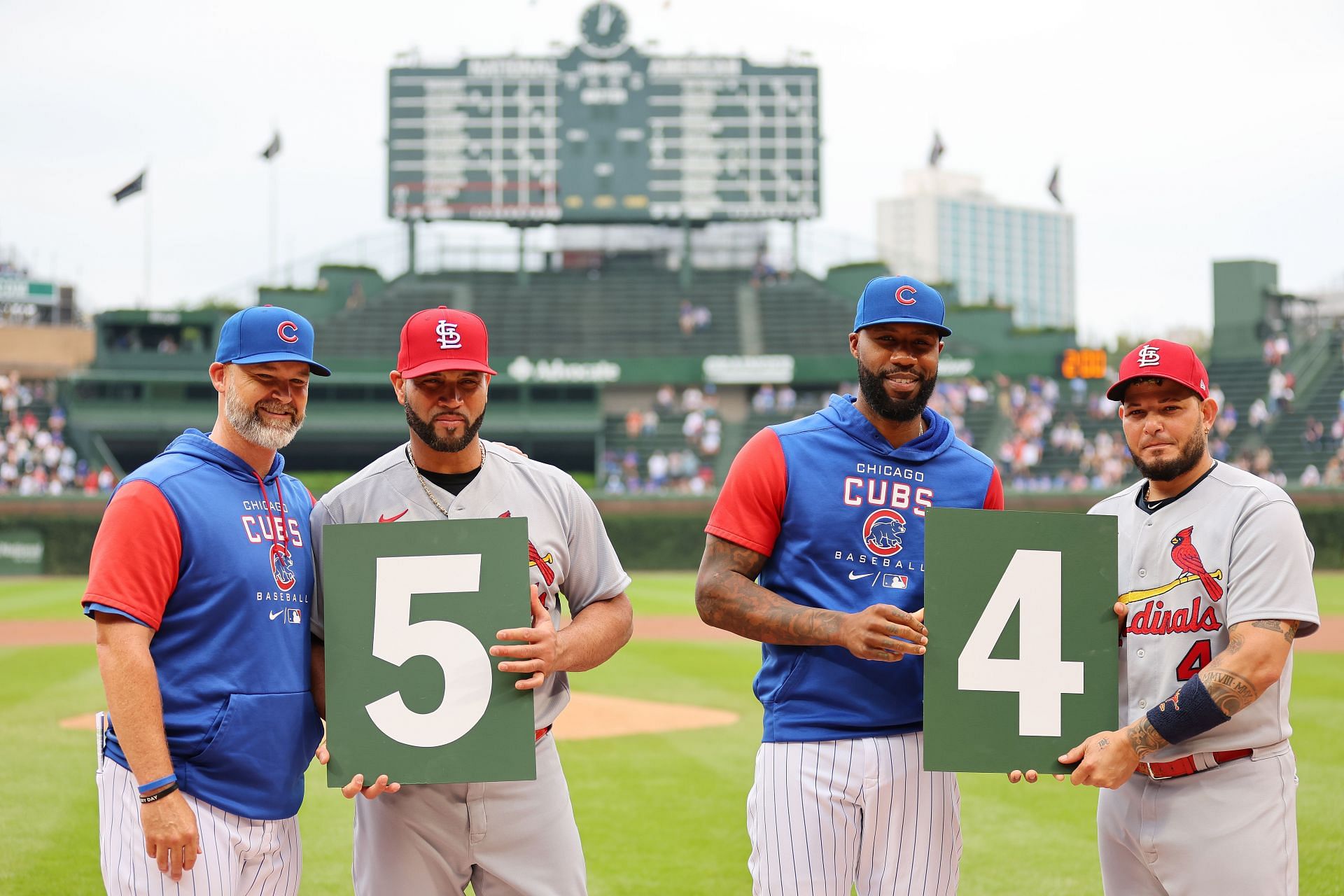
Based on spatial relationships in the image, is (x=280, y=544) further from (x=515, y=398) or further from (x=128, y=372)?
(x=128, y=372)

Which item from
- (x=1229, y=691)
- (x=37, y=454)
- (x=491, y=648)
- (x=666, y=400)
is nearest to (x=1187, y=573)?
(x=1229, y=691)

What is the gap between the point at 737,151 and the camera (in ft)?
134

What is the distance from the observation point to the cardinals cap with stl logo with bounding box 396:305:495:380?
333 cm

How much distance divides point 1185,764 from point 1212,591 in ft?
1.70

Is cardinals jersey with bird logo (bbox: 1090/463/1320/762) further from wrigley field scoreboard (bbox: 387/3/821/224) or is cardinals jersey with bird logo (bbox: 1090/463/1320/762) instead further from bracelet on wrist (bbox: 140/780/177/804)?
wrigley field scoreboard (bbox: 387/3/821/224)

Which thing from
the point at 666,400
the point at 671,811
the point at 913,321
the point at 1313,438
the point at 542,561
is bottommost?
the point at 671,811

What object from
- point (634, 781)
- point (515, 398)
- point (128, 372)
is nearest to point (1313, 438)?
point (515, 398)

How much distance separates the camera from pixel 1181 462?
3635 millimetres

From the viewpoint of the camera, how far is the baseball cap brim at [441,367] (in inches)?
131

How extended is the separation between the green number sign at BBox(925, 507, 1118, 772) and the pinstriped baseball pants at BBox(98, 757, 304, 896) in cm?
185

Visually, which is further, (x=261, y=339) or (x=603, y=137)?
(x=603, y=137)

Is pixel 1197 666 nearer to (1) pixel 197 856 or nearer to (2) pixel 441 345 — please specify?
(2) pixel 441 345

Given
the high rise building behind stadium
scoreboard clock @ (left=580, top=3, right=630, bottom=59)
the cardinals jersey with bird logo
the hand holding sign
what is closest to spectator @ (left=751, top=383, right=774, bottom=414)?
scoreboard clock @ (left=580, top=3, right=630, bottom=59)

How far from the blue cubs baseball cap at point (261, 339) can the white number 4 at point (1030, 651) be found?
1.99 metres
